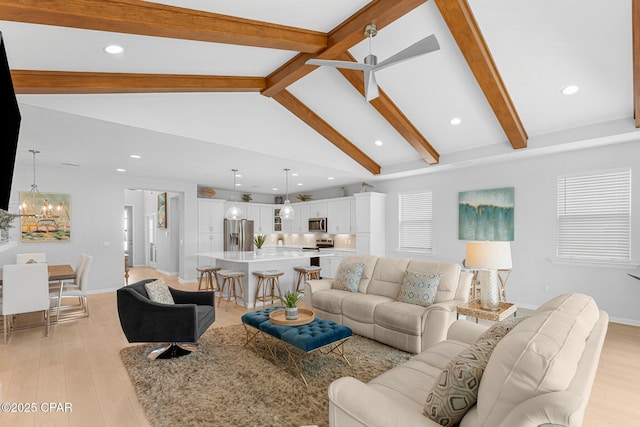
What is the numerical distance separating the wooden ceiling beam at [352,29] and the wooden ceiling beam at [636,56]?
78.5 inches

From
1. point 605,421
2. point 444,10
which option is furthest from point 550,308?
point 444,10

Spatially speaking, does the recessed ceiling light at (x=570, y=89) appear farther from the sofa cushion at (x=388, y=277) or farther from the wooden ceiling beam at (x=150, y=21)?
the wooden ceiling beam at (x=150, y=21)

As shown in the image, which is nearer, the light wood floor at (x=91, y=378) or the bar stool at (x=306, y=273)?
the light wood floor at (x=91, y=378)

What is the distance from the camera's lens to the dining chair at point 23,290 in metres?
3.85

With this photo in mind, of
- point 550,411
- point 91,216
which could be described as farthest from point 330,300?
point 91,216

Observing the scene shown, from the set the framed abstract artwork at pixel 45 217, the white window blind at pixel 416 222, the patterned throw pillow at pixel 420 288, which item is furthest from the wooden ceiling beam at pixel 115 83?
the white window blind at pixel 416 222

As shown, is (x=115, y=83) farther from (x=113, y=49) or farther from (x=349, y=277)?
(x=349, y=277)

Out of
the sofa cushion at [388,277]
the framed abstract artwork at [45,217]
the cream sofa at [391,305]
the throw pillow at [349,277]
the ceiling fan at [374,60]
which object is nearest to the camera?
the ceiling fan at [374,60]

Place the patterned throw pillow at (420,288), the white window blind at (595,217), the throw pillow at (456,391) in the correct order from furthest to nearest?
the white window blind at (595,217) → the patterned throw pillow at (420,288) → the throw pillow at (456,391)

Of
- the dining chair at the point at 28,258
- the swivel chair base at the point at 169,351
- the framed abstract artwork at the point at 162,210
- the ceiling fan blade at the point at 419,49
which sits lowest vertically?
the swivel chair base at the point at 169,351

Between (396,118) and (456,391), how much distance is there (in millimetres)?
4438

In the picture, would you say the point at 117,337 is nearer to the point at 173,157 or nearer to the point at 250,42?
the point at 173,157

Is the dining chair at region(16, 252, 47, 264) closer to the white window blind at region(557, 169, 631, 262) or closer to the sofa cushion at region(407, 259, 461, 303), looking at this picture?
the sofa cushion at region(407, 259, 461, 303)

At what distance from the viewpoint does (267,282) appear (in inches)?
235
